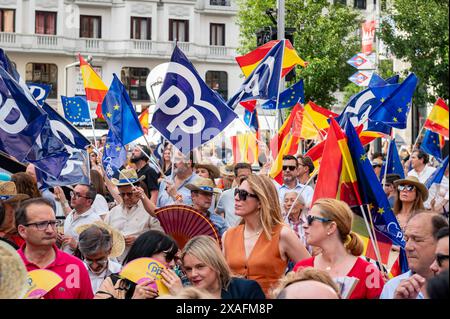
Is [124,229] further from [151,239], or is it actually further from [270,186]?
[151,239]

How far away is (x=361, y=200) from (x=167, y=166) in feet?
27.2

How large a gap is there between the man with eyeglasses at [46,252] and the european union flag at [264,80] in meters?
6.40

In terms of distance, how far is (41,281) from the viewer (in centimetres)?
475

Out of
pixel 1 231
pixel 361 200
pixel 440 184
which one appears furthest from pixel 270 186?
pixel 440 184

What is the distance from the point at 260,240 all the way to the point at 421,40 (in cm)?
2028

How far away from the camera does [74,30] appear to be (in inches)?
2083

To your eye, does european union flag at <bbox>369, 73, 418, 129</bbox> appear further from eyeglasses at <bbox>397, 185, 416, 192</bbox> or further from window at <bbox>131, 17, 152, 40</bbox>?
window at <bbox>131, 17, 152, 40</bbox>

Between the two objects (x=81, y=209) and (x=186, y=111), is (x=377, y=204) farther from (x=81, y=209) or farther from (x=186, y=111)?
(x=186, y=111)

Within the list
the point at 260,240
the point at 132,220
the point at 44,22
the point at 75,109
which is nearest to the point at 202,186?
the point at 132,220

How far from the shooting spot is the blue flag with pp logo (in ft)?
31.8

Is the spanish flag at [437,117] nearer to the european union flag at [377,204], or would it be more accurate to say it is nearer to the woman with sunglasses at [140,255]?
the european union flag at [377,204]

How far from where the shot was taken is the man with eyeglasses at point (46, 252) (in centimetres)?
527

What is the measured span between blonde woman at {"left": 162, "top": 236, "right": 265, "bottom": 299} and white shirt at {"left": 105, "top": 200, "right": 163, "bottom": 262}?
10.9 feet

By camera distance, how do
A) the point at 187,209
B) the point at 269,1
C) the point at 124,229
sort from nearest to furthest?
the point at 187,209, the point at 124,229, the point at 269,1
